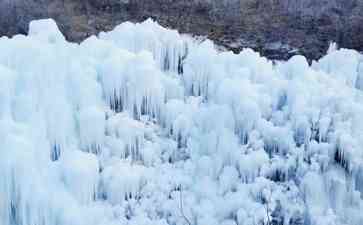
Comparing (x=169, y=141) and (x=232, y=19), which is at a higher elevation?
(x=232, y=19)

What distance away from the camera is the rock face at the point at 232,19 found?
12.0m

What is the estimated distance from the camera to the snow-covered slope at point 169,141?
8.55 metres

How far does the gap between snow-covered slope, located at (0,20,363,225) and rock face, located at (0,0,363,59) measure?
235 cm

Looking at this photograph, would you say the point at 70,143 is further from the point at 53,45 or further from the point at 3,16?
the point at 3,16

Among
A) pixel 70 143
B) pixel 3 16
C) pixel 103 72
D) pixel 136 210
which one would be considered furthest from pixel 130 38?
pixel 3 16

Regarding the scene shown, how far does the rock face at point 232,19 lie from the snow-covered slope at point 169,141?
235 cm

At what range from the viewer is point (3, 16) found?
12438 mm

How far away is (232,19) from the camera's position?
1257cm

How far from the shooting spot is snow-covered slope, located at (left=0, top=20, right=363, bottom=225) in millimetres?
8547

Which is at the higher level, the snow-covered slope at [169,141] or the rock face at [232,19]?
the rock face at [232,19]

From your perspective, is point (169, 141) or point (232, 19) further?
point (232, 19)

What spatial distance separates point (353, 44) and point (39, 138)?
19.2 ft

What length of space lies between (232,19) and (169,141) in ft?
13.0

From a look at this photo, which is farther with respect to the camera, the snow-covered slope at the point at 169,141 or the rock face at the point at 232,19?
the rock face at the point at 232,19
